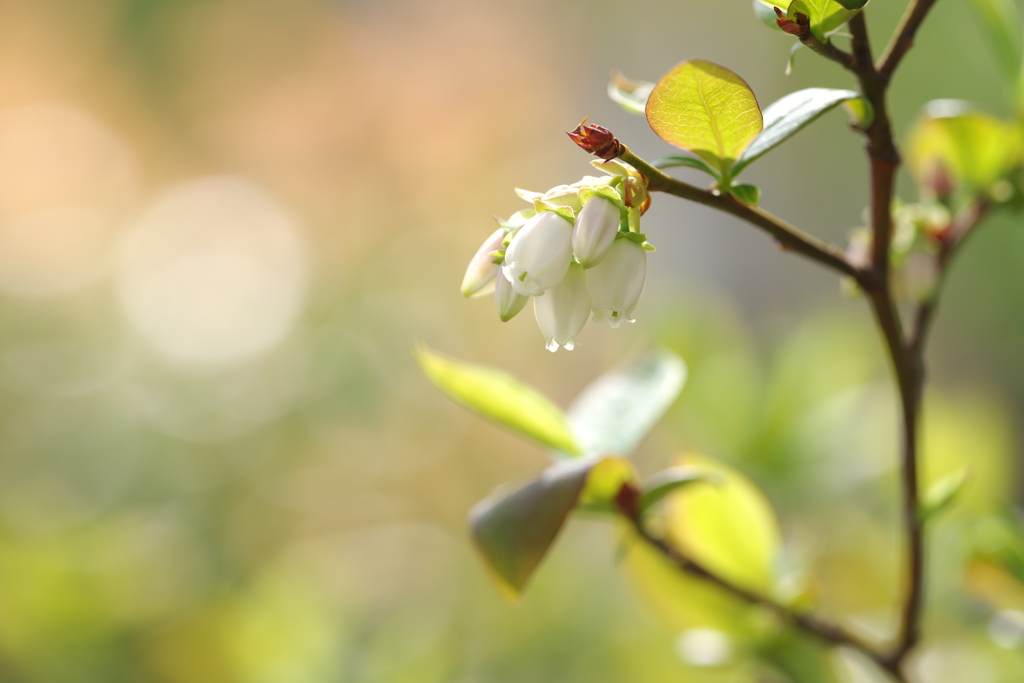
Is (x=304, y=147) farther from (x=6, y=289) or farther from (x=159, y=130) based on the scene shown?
(x=6, y=289)

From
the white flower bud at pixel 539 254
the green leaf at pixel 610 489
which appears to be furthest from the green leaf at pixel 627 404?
the white flower bud at pixel 539 254

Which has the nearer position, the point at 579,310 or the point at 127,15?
the point at 579,310

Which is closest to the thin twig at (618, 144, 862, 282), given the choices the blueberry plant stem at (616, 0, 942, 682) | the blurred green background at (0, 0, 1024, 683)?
the blueberry plant stem at (616, 0, 942, 682)

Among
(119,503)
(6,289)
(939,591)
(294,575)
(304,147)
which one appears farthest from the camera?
(304,147)

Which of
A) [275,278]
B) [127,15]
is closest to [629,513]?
[275,278]

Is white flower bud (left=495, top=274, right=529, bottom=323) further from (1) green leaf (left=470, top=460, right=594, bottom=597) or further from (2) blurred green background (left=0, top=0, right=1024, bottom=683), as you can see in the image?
(2) blurred green background (left=0, top=0, right=1024, bottom=683)

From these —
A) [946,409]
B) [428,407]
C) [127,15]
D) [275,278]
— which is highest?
[127,15]

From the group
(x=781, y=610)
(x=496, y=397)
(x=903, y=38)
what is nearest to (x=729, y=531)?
(x=781, y=610)

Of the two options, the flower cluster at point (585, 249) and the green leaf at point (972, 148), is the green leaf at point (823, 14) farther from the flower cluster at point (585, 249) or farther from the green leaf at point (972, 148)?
the green leaf at point (972, 148)
